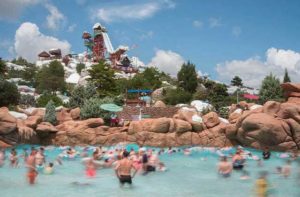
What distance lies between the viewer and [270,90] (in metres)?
40.1

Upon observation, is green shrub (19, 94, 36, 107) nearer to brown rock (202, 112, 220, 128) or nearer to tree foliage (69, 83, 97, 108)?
tree foliage (69, 83, 97, 108)

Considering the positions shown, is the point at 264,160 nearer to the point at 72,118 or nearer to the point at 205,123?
the point at 205,123

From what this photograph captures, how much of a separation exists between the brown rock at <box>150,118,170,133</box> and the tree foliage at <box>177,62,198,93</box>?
89.2ft

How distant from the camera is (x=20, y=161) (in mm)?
18078

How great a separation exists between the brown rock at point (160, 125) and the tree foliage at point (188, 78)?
2718 cm

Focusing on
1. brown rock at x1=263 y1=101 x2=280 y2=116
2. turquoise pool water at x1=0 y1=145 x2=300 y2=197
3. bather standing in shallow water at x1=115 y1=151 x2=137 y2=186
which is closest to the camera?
bather standing in shallow water at x1=115 y1=151 x2=137 y2=186

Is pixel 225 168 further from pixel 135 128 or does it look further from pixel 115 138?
pixel 115 138

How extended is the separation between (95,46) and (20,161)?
2922 inches

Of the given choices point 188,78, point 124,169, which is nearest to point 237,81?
point 188,78

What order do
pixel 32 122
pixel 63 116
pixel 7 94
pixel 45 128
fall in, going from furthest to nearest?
pixel 7 94 → pixel 63 116 → pixel 45 128 → pixel 32 122

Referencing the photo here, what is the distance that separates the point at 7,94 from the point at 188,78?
88.9 feet

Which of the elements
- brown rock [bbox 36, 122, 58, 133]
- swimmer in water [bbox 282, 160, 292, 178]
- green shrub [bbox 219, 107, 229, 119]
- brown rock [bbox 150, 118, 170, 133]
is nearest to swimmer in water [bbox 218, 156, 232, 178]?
swimmer in water [bbox 282, 160, 292, 178]

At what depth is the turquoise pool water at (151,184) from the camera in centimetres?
1164

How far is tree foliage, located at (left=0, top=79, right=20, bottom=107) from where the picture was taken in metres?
31.4
